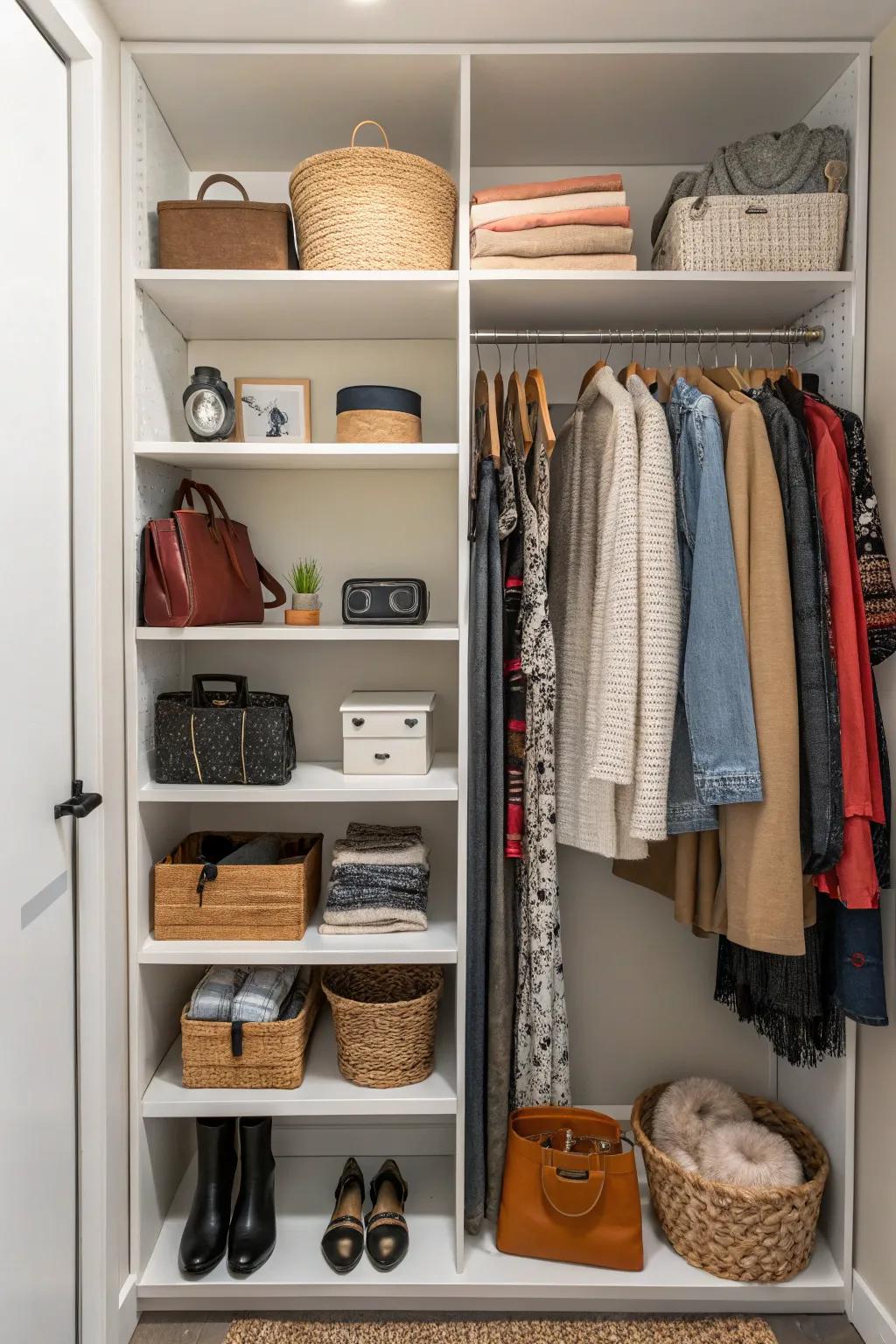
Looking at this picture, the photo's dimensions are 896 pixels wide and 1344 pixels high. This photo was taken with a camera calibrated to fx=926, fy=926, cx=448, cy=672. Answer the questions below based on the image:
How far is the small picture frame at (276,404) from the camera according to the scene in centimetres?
220

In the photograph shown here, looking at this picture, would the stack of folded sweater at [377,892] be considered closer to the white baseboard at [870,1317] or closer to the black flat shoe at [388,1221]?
the black flat shoe at [388,1221]

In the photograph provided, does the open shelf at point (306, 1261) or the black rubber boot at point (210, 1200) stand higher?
the black rubber boot at point (210, 1200)

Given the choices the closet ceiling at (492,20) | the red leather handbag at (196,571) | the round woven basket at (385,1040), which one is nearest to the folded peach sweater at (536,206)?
the closet ceiling at (492,20)

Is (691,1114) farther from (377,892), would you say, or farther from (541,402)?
(541,402)

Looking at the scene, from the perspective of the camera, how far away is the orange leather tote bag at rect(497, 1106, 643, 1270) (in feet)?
6.02

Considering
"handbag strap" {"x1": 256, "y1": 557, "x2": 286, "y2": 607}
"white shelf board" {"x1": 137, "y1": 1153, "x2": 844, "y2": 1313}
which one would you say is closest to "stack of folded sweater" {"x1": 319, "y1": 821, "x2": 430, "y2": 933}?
"handbag strap" {"x1": 256, "y1": 557, "x2": 286, "y2": 607}

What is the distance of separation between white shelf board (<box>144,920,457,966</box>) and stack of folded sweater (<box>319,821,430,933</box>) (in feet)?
0.11

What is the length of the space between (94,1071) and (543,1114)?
935 mm

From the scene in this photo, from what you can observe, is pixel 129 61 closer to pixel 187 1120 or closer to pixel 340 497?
pixel 340 497

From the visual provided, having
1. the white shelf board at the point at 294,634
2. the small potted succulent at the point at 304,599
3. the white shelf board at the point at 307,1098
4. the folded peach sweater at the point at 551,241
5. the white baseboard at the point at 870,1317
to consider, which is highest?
the folded peach sweater at the point at 551,241

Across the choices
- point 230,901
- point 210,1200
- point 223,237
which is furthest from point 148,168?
point 210,1200

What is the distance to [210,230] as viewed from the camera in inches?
71.9

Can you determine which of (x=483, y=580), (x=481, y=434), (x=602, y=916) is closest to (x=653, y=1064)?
(x=602, y=916)

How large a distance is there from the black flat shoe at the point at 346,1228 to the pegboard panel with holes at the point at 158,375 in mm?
1651
